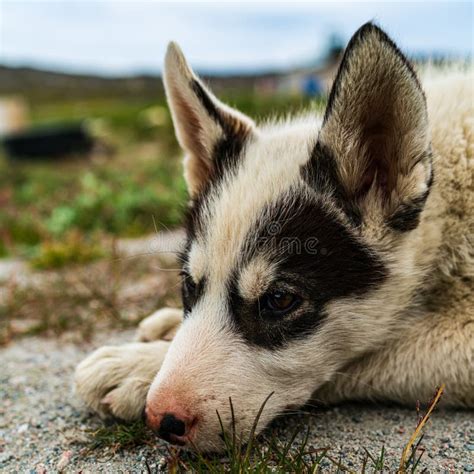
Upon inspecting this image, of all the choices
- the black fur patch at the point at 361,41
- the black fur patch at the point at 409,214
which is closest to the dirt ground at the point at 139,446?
the black fur patch at the point at 409,214

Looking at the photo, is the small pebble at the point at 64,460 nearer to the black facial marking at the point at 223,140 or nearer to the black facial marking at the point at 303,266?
the black facial marking at the point at 303,266

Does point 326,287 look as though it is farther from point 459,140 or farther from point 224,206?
point 459,140

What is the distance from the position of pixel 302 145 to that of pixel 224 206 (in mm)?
532

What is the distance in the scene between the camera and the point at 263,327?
2420mm

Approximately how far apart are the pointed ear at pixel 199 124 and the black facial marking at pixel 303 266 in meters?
0.63

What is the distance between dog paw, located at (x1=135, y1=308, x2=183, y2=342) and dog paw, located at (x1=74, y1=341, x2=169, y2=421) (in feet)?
0.94

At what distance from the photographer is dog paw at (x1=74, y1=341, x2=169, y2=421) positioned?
257cm

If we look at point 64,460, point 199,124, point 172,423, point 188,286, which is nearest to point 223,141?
point 199,124

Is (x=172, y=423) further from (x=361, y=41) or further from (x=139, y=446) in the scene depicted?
(x=361, y=41)

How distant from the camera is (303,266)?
2.41 metres

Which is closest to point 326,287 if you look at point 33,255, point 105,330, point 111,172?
point 105,330

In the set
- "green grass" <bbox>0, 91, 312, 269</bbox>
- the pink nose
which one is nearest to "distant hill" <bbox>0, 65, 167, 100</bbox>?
"green grass" <bbox>0, 91, 312, 269</bbox>

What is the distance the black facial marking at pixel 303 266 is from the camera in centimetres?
241

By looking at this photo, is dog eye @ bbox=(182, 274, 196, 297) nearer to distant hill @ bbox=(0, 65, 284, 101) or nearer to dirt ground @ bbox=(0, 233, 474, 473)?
dirt ground @ bbox=(0, 233, 474, 473)
